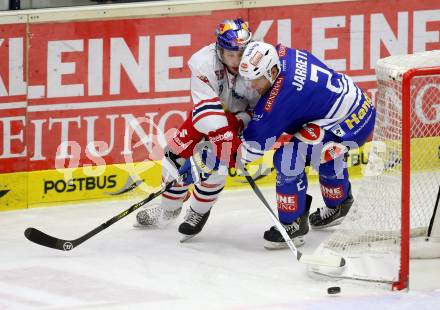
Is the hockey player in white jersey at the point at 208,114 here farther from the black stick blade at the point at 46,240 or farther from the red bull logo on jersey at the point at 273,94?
the black stick blade at the point at 46,240

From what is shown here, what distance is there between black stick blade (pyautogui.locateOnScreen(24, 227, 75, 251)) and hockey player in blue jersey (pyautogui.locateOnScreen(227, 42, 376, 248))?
0.91 m

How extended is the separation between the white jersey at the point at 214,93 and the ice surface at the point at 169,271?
627mm

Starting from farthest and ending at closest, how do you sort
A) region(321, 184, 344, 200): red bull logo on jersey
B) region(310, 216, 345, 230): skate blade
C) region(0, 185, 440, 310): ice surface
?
region(310, 216, 345, 230): skate blade
region(321, 184, 344, 200): red bull logo on jersey
region(0, 185, 440, 310): ice surface

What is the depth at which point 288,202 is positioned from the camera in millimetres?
6164

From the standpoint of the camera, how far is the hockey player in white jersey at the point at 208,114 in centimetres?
608

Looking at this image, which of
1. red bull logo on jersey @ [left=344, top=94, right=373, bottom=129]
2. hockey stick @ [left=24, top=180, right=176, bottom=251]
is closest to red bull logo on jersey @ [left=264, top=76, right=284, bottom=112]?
red bull logo on jersey @ [left=344, top=94, right=373, bottom=129]

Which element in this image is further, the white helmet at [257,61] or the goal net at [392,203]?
the white helmet at [257,61]

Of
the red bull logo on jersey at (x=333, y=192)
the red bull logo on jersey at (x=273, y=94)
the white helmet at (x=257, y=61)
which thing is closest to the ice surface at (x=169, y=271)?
the red bull logo on jersey at (x=333, y=192)

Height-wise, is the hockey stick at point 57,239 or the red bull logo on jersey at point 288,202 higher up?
the red bull logo on jersey at point 288,202

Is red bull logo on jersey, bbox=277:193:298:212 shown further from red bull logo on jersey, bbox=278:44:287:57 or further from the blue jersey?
red bull logo on jersey, bbox=278:44:287:57

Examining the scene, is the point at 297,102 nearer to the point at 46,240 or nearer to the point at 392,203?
the point at 392,203

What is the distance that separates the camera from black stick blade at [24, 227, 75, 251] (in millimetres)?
6129

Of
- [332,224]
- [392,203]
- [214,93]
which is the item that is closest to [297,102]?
[214,93]

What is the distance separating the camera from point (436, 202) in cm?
601
